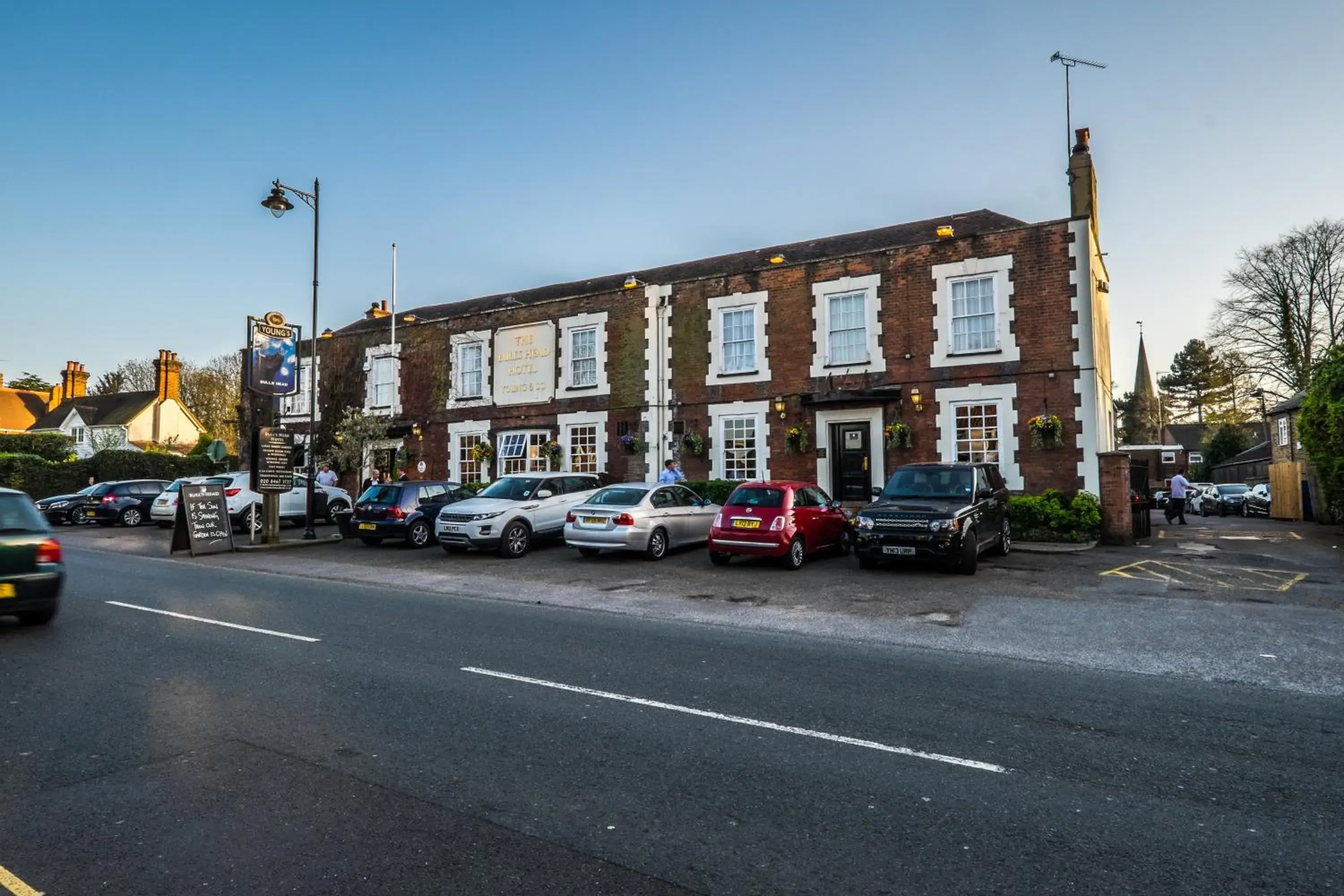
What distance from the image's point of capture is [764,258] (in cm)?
2564

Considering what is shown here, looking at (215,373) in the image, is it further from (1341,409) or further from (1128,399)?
(1128,399)

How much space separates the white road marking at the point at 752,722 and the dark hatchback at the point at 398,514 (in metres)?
11.9

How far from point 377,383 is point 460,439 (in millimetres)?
4756

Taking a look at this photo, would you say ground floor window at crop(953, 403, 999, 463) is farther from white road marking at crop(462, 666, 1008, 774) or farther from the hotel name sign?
white road marking at crop(462, 666, 1008, 774)

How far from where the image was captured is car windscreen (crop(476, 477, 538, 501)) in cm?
1691

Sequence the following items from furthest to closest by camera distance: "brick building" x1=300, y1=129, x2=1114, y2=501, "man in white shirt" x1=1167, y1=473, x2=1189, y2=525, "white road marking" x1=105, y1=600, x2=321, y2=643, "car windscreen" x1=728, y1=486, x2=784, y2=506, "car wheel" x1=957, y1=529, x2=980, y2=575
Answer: "man in white shirt" x1=1167, y1=473, x2=1189, y2=525 < "brick building" x1=300, y1=129, x2=1114, y2=501 < "car windscreen" x1=728, y1=486, x2=784, y2=506 < "car wheel" x1=957, y1=529, x2=980, y2=575 < "white road marking" x1=105, y1=600, x2=321, y2=643

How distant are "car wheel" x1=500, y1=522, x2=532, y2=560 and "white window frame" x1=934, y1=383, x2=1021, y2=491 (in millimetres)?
10005

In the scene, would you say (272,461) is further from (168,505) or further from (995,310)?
(995,310)

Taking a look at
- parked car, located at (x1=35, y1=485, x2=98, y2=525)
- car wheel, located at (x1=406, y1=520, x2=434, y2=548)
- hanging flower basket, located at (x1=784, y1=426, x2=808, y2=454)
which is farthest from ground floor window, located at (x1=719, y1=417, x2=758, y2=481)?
parked car, located at (x1=35, y1=485, x2=98, y2=525)

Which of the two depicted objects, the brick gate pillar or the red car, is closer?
the red car

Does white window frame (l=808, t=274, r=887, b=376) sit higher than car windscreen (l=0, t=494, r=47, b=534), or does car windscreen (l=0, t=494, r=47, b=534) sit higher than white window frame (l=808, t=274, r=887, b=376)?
white window frame (l=808, t=274, r=887, b=376)

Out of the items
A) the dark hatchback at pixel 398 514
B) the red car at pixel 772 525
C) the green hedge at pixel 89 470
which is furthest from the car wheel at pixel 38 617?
the green hedge at pixel 89 470

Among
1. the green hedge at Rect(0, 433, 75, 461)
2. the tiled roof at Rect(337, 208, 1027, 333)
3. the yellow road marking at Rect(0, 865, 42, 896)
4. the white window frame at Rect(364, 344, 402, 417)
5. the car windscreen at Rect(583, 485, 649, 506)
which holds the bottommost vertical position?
the yellow road marking at Rect(0, 865, 42, 896)

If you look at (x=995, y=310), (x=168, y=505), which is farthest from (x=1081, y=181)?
(x=168, y=505)
